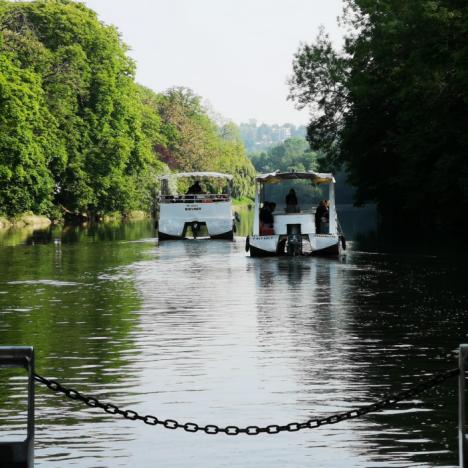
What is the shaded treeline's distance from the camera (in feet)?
268

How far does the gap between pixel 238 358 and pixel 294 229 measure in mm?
26894

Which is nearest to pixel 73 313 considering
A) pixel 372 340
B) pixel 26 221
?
pixel 372 340

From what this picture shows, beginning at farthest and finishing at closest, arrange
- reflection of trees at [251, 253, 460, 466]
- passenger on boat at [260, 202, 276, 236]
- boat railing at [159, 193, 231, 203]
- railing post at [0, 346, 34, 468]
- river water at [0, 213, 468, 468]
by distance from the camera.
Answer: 1. boat railing at [159, 193, 231, 203]
2. passenger on boat at [260, 202, 276, 236]
3. reflection of trees at [251, 253, 460, 466]
4. river water at [0, 213, 468, 468]
5. railing post at [0, 346, 34, 468]

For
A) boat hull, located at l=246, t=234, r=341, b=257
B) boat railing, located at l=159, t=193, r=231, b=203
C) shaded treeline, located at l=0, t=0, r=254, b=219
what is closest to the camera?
boat hull, located at l=246, t=234, r=341, b=257

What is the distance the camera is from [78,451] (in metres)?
10.8

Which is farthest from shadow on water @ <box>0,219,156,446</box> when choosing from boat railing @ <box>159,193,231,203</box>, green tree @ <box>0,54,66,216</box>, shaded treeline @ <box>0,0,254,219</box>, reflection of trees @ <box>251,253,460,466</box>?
shaded treeline @ <box>0,0,254,219</box>

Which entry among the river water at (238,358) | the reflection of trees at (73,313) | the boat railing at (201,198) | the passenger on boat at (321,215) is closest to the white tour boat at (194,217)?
the boat railing at (201,198)

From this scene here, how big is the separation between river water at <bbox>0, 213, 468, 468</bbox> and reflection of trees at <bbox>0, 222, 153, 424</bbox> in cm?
4

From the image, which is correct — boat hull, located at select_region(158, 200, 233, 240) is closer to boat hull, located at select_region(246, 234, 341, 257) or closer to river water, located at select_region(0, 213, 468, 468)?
boat hull, located at select_region(246, 234, 341, 257)

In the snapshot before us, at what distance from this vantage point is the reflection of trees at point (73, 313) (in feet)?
53.3

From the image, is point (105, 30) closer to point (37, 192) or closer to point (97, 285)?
point (37, 192)

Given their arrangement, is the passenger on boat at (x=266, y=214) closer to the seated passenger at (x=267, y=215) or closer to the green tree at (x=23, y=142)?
the seated passenger at (x=267, y=215)

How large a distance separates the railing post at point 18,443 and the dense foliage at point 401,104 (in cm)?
4166

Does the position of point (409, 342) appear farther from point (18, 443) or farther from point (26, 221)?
point (26, 221)
